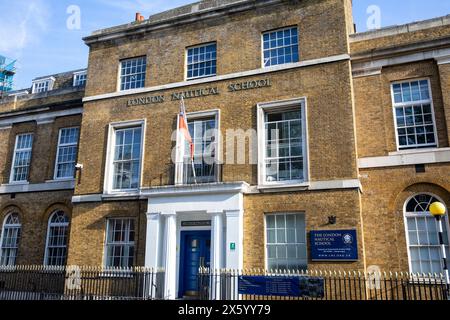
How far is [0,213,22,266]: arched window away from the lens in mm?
18487

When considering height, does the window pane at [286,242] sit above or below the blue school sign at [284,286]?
above

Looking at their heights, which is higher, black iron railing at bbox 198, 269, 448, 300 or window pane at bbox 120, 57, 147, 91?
window pane at bbox 120, 57, 147, 91

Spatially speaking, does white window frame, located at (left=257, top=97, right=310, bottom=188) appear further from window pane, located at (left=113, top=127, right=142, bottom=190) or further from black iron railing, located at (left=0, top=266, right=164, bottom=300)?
window pane, located at (left=113, top=127, right=142, bottom=190)

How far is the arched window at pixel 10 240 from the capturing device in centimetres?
1849

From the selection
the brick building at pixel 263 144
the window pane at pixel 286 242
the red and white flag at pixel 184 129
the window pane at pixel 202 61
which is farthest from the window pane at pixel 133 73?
the window pane at pixel 286 242

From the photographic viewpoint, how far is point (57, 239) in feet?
58.3

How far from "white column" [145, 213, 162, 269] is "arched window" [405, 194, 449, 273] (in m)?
8.35

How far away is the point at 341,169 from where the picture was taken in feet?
42.2

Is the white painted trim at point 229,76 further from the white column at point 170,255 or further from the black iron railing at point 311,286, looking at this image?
the black iron railing at point 311,286

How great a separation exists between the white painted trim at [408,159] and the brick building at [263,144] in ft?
0.13

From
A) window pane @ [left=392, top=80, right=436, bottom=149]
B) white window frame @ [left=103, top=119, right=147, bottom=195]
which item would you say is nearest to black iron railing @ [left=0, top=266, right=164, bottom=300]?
white window frame @ [left=103, top=119, right=147, bottom=195]

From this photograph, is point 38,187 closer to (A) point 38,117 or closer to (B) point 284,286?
(A) point 38,117

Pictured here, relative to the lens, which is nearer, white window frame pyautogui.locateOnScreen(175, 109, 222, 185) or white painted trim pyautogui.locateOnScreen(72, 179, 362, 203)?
white painted trim pyautogui.locateOnScreen(72, 179, 362, 203)

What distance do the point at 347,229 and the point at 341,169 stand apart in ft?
6.37
